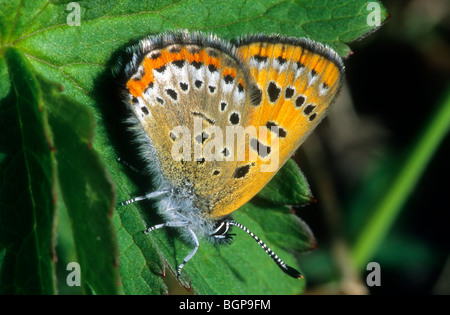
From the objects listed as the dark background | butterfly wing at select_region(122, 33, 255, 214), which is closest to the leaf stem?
the dark background

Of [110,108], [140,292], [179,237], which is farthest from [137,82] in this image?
[140,292]

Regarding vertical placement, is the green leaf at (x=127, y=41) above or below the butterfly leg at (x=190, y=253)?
above

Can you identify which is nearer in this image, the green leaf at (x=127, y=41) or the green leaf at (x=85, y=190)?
the green leaf at (x=85, y=190)

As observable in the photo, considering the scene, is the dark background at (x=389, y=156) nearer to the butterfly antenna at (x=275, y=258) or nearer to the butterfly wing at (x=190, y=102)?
the butterfly antenna at (x=275, y=258)

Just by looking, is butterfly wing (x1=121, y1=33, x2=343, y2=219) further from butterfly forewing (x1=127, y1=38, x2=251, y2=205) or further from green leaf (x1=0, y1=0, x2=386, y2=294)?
green leaf (x1=0, y1=0, x2=386, y2=294)

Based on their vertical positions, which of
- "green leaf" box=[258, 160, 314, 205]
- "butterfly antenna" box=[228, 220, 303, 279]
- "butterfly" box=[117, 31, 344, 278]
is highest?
"butterfly" box=[117, 31, 344, 278]

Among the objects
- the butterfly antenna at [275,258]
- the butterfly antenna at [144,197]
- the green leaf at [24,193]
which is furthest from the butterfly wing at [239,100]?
the green leaf at [24,193]

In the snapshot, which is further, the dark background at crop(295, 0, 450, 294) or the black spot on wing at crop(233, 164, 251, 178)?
the dark background at crop(295, 0, 450, 294)

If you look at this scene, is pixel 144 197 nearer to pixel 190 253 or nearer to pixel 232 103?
pixel 190 253
